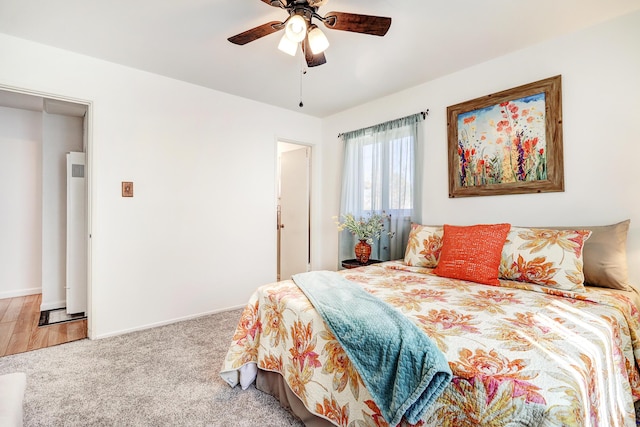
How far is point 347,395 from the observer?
1265 millimetres

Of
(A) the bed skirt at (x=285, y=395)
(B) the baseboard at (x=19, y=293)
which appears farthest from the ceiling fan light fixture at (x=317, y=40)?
(B) the baseboard at (x=19, y=293)

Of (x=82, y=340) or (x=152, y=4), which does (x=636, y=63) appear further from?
(x=82, y=340)

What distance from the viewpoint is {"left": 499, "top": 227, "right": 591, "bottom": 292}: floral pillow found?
5.98 ft

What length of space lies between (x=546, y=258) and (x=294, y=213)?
10.6ft

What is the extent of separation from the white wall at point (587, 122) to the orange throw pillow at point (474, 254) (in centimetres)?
55

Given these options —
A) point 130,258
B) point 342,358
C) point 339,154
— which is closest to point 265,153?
point 339,154

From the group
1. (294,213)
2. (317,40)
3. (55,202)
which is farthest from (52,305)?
(317,40)

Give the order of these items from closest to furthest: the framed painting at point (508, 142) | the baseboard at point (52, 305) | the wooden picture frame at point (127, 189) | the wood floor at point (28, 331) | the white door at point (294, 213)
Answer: the framed painting at point (508, 142), the wood floor at point (28, 331), the wooden picture frame at point (127, 189), the baseboard at point (52, 305), the white door at point (294, 213)

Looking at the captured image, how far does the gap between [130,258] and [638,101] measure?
13.6 ft

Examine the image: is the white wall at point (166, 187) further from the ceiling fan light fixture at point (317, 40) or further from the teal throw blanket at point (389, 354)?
the teal throw blanket at point (389, 354)

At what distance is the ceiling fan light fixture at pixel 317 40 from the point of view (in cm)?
180

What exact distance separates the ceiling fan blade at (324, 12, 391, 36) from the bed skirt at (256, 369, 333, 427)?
Result: 209 cm

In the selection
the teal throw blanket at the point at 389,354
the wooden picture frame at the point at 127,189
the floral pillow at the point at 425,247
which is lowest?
the teal throw blanket at the point at 389,354

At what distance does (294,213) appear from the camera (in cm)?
455
